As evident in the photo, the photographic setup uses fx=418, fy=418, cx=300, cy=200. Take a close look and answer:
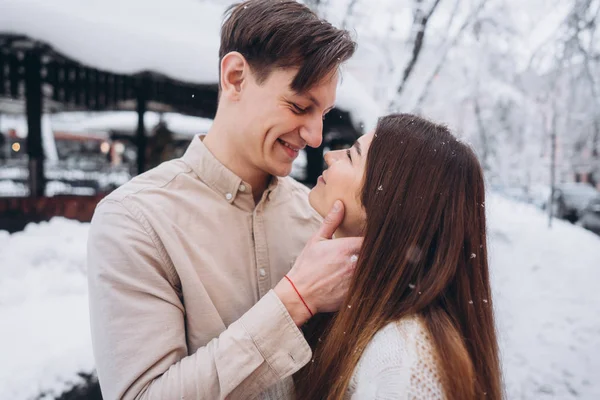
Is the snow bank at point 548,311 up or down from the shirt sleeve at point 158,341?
down

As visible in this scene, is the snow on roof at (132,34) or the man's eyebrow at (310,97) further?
the snow on roof at (132,34)

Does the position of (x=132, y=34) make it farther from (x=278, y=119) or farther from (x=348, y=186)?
(x=348, y=186)

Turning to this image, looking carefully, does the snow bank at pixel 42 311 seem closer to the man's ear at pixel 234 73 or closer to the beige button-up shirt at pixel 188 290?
the beige button-up shirt at pixel 188 290

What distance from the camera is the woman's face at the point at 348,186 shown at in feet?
5.21

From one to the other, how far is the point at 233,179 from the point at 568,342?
18.0 ft

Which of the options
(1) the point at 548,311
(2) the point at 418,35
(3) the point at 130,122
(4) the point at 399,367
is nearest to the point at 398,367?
(4) the point at 399,367

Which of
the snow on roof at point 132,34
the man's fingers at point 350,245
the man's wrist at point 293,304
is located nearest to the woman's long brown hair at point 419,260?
the man's fingers at point 350,245

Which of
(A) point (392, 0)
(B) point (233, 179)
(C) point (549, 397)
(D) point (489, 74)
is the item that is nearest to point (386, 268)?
(B) point (233, 179)

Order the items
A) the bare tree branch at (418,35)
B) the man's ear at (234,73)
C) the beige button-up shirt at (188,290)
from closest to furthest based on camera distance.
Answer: the beige button-up shirt at (188,290) → the man's ear at (234,73) → the bare tree branch at (418,35)

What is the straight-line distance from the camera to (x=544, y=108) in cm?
1136

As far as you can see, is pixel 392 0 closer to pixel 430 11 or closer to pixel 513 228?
pixel 430 11

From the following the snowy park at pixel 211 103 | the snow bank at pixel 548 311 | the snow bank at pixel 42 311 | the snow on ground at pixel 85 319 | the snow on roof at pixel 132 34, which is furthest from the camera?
the snow on roof at pixel 132 34

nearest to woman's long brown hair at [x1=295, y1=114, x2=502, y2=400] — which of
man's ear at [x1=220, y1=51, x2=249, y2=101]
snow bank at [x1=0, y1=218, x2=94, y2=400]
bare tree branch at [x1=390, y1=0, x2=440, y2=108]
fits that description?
man's ear at [x1=220, y1=51, x2=249, y2=101]

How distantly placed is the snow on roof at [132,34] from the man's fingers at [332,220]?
3.23 meters
